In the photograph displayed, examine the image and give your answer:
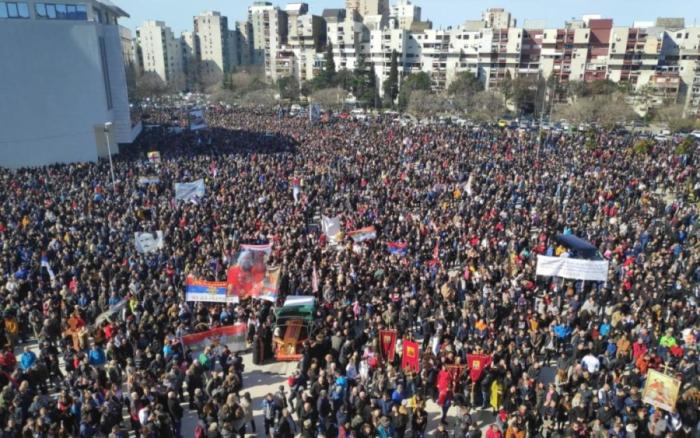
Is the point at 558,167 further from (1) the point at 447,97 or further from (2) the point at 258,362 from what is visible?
(1) the point at 447,97

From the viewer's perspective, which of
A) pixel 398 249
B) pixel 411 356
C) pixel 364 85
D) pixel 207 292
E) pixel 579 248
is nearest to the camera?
pixel 411 356

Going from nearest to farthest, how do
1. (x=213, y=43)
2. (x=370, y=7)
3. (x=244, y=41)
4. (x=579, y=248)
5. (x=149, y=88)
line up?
(x=579, y=248)
(x=149, y=88)
(x=213, y=43)
(x=244, y=41)
(x=370, y=7)

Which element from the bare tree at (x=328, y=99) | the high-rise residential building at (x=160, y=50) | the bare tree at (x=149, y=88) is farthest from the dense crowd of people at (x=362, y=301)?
the high-rise residential building at (x=160, y=50)

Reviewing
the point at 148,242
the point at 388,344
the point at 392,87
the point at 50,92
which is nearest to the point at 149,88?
the point at 392,87

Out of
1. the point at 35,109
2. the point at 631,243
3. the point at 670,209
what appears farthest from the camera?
the point at 35,109

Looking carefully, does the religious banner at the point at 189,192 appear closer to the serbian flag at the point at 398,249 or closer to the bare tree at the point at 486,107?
the serbian flag at the point at 398,249

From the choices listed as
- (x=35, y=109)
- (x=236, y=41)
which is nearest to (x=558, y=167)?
(x=35, y=109)

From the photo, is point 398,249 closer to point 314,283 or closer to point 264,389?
point 314,283
